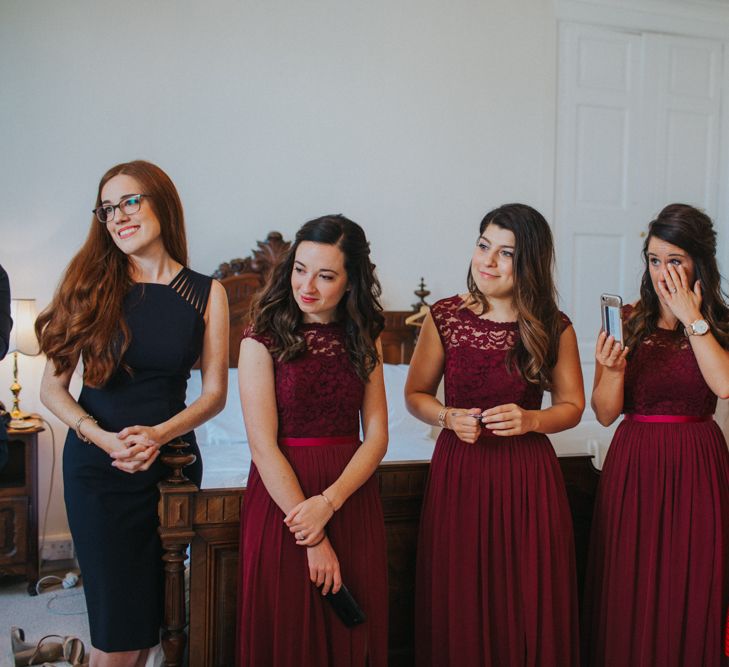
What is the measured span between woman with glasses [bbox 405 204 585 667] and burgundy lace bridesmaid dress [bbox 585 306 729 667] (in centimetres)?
17

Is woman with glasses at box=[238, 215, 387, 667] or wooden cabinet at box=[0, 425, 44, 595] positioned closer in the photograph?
woman with glasses at box=[238, 215, 387, 667]

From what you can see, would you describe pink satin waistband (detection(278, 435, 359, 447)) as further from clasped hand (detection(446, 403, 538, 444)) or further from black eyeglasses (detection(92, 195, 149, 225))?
black eyeglasses (detection(92, 195, 149, 225))

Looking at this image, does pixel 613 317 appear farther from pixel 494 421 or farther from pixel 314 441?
pixel 314 441

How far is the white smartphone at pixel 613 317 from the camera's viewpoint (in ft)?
7.01

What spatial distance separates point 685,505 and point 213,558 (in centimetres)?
132

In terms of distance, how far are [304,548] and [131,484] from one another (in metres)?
0.50

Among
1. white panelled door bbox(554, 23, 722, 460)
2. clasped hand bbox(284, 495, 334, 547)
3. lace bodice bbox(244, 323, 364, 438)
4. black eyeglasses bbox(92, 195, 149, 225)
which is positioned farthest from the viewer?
white panelled door bbox(554, 23, 722, 460)

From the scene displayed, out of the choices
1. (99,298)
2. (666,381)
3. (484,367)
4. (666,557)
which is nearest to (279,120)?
(99,298)

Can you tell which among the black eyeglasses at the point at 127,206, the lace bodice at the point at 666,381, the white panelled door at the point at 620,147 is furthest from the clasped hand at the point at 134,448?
the white panelled door at the point at 620,147

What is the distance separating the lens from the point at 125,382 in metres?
1.98

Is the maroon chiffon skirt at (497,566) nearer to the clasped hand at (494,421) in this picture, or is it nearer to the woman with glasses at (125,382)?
the clasped hand at (494,421)

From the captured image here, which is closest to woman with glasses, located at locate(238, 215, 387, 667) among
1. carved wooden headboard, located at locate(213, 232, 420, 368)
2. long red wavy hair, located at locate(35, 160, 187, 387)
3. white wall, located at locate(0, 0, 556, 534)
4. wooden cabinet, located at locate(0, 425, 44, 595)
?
long red wavy hair, located at locate(35, 160, 187, 387)

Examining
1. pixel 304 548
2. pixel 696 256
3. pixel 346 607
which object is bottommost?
pixel 346 607

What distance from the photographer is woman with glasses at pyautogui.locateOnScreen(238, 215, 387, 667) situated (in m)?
1.80
